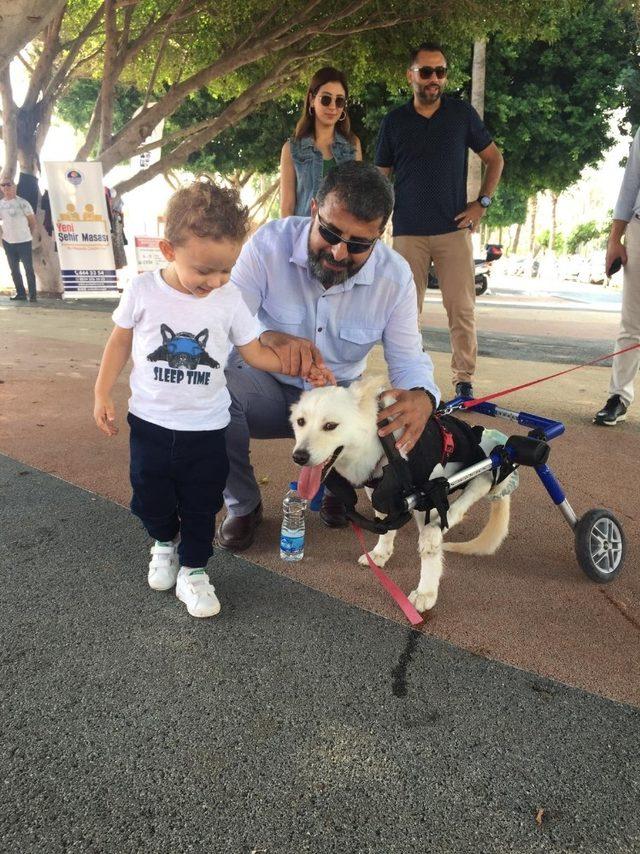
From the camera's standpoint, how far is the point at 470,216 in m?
5.26

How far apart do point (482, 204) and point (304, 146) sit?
5.30 feet

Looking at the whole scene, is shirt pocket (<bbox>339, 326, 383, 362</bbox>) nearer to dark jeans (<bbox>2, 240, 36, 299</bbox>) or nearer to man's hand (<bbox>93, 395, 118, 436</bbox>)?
man's hand (<bbox>93, 395, 118, 436</bbox>)

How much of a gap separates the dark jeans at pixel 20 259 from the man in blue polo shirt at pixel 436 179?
1084 cm

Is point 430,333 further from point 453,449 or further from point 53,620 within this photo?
point 53,620

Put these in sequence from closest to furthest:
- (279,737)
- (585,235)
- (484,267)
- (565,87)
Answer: (279,737), (565,87), (484,267), (585,235)

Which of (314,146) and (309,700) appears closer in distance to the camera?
(309,700)

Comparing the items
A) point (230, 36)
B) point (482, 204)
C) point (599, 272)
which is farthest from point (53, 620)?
point (599, 272)

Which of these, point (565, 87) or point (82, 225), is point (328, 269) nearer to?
point (82, 225)

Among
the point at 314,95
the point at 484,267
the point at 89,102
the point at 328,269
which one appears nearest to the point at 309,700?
the point at 328,269

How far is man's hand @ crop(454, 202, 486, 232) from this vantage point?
5266mm

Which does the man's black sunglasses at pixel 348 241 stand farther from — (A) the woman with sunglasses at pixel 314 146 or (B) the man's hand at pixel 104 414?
(A) the woman with sunglasses at pixel 314 146

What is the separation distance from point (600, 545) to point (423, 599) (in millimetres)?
933

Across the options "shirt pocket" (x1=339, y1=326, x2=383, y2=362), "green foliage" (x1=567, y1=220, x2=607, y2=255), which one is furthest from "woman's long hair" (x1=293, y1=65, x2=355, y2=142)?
"green foliage" (x1=567, y1=220, x2=607, y2=255)

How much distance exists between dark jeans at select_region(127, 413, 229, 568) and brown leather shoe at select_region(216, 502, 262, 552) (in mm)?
419
